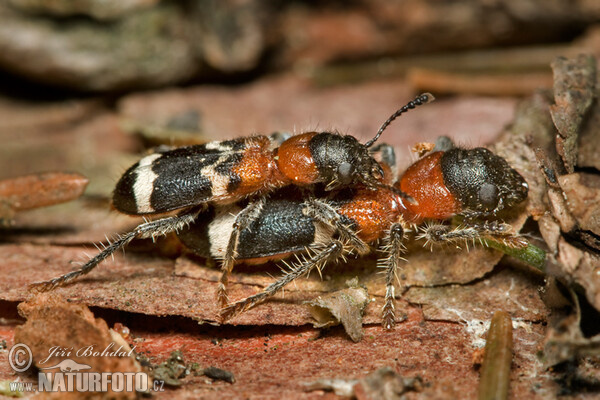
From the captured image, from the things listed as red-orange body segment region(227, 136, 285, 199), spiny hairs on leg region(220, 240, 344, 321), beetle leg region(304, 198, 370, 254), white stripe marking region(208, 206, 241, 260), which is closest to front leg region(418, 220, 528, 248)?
beetle leg region(304, 198, 370, 254)

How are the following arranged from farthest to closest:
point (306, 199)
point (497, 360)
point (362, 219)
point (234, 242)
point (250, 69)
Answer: point (250, 69), point (306, 199), point (362, 219), point (234, 242), point (497, 360)

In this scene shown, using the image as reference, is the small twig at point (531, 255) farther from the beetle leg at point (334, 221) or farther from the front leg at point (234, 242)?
the front leg at point (234, 242)

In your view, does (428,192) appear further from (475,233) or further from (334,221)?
(334,221)

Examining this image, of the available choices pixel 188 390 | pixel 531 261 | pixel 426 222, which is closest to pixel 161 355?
pixel 188 390

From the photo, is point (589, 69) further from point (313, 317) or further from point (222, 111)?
point (222, 111)

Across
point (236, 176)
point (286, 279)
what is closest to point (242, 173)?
point (236, 176)

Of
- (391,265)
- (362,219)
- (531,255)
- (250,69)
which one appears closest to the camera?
(531,255)

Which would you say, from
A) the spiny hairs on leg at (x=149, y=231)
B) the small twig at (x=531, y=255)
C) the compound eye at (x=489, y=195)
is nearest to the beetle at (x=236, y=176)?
the spiny hairs on leg at (x=149, y=231)

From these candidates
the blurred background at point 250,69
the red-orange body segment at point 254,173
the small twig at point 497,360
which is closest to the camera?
the small twig at point 497,360
